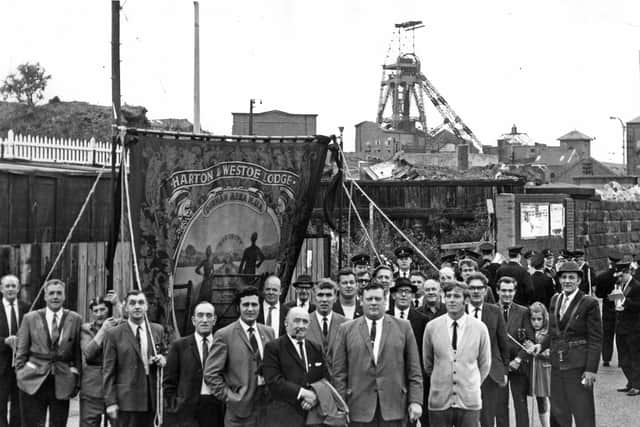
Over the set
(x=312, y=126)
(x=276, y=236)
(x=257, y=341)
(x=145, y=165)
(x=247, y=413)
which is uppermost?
(x=312, y=126)

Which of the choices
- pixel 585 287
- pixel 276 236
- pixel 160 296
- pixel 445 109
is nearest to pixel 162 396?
pixel 160 296

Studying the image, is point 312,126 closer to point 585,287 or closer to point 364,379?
point 585,287

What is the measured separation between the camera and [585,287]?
61.8ft

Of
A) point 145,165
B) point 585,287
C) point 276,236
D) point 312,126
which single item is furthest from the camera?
point 312,126

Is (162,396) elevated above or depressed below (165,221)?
below

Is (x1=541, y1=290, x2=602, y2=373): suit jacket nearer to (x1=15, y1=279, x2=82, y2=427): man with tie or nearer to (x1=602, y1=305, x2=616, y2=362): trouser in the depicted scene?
(x1=15, y1=279, x2=82, y2=427): man with tie

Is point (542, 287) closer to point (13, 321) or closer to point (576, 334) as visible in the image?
point (576, 334)

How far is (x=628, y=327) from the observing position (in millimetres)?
14727

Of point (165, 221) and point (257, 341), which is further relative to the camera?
point (165, 221)

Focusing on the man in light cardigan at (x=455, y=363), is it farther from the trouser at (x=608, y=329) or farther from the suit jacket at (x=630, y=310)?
the trouser at (x=608, y=329)

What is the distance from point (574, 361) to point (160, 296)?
536cm

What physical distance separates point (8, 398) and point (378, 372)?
443cm

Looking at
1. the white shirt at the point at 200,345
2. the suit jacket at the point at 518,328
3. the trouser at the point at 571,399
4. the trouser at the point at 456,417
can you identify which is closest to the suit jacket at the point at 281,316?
the white shirt at the point at 200,345

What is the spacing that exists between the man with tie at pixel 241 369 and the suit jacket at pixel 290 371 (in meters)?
0.26
